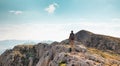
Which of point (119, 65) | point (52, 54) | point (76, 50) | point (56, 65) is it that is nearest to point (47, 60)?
point (52, 54)

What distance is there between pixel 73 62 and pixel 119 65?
36254 mm

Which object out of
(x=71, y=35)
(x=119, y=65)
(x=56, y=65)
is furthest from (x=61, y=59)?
(x=119, y=65)

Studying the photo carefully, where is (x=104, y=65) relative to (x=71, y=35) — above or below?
below

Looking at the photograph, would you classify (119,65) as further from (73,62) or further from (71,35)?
(71,35)

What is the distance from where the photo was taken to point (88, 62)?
11506cm

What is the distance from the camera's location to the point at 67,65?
11444 cm

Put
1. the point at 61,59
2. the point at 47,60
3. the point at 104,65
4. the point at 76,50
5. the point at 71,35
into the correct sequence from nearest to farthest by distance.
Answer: the point at 71,35
the point at 104,65
the point at 61,59
the point at 76,50
the point at 47,60

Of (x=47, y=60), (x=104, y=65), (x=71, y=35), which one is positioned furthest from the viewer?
(x=47, y=60)

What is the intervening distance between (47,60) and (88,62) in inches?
3117

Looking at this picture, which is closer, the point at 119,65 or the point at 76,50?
the point at 119,65

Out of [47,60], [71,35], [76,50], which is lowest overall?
[47,60]

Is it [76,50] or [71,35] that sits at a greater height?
[71,35]

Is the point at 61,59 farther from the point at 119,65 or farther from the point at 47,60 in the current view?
the point at 47,60

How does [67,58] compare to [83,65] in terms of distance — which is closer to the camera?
[83,65]
